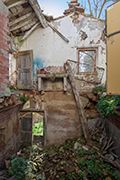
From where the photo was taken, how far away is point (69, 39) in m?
6.09

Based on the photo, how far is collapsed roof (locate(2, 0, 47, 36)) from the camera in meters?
5.00

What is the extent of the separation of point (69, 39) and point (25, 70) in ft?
9.19

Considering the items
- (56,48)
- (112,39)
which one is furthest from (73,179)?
(56,48)

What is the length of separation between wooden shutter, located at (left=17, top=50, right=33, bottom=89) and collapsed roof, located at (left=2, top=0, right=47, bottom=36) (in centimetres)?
122

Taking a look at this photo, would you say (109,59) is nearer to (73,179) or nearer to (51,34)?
(73,179)

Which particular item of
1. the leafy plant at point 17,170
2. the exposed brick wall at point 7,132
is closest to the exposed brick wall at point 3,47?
the exposed brick wall at point 7,132

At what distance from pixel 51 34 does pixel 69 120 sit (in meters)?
4.57

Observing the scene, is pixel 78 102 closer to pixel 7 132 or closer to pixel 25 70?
pixel 25 70

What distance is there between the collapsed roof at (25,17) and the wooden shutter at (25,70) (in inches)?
48.2

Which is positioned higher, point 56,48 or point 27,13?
point 27,13

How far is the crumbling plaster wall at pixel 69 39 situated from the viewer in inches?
236

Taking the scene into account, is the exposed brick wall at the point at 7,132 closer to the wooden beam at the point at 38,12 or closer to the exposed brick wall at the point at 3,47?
the exposed brick wall at the point at 3,47

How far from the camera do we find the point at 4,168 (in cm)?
343

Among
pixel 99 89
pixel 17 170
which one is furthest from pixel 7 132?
pixel 99 89
